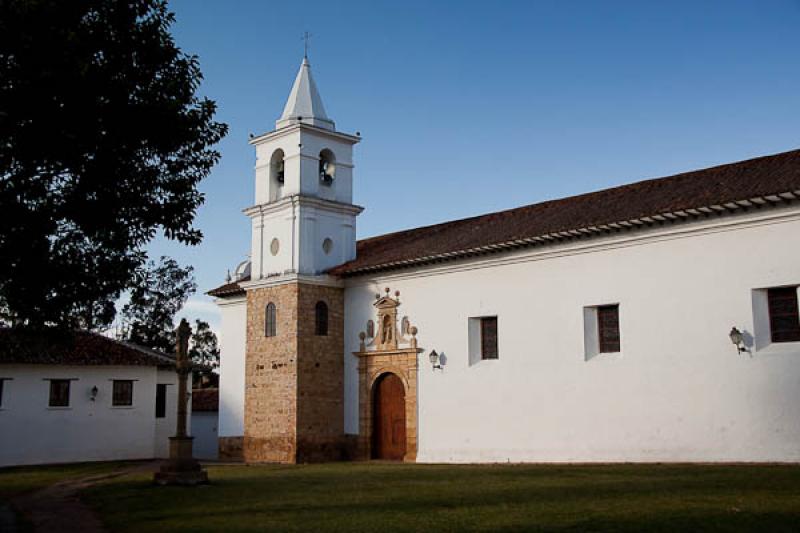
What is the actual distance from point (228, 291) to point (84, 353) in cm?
575

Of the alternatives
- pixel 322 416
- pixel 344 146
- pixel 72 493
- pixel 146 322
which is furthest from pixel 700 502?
pixel 146 322

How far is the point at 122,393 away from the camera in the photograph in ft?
98.8

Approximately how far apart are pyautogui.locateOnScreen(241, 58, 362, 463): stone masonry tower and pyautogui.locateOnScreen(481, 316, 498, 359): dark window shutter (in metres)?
5.10

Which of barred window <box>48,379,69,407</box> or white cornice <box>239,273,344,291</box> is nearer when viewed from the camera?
white cornice <box>239,273,344,291</box>

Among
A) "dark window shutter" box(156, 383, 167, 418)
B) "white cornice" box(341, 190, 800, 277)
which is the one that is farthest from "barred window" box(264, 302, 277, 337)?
"dark window shutter" box(156, 383, 167, 418)

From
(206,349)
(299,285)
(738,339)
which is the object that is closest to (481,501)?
(738,339)

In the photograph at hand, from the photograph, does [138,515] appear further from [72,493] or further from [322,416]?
[322,416]

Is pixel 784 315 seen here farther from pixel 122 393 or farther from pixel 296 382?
pixel 122 393

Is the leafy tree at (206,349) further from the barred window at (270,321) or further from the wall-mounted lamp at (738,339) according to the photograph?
the wall-mounted lamp at (738,339)

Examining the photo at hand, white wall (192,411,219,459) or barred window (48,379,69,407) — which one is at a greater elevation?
barred window (48,379,69,407)

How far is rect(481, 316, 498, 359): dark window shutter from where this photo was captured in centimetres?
2127

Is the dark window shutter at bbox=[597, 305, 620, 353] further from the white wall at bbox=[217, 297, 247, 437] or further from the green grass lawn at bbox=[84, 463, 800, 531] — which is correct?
the white wall at bbox=[217, 297, 247, 437]

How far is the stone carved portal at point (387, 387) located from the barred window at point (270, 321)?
2.62 metres

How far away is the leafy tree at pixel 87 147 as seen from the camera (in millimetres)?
9727
